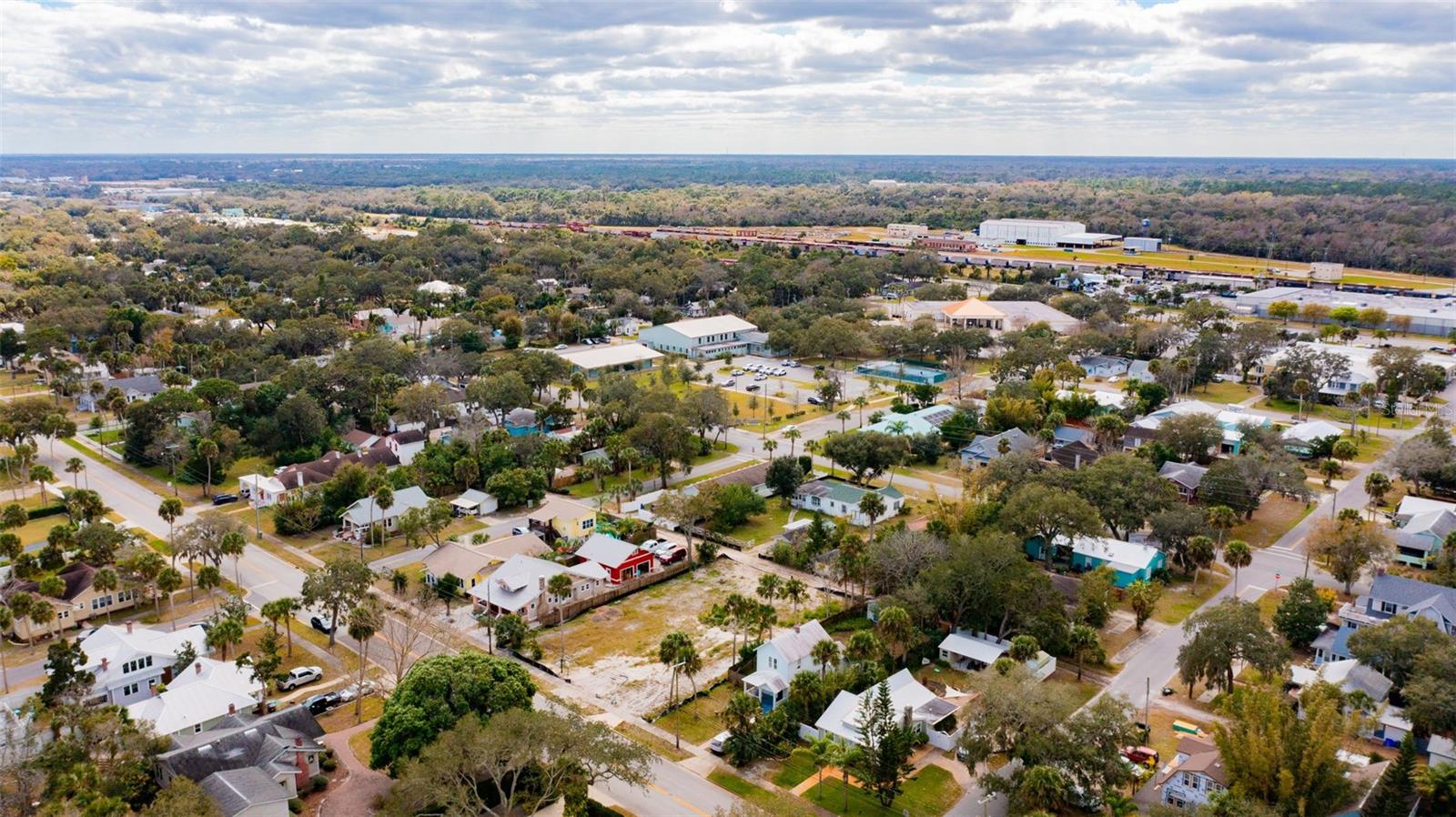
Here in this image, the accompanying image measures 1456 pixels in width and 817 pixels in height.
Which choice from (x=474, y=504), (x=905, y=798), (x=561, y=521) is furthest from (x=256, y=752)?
(x=474, y=504)

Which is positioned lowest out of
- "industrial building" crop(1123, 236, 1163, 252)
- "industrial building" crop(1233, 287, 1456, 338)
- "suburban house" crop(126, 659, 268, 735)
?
"suburban house" crop(126, 659, 268, 735)

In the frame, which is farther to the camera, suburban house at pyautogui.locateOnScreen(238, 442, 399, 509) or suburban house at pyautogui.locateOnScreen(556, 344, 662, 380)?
suburban house at pyautogui.locateOnScreen(556, 344, 662, 380)

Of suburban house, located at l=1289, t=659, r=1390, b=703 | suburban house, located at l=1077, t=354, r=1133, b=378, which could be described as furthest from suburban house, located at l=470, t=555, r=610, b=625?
suburban house, located at l=1077, t=354, r=1133, b=378

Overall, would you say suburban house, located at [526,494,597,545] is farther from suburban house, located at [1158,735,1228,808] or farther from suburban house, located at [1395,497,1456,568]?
suburban house, located at [1395,497,1456,568]

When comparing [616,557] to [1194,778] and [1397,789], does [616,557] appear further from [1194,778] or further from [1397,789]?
[1397,789]

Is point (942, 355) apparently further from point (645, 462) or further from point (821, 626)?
point (821, 626)

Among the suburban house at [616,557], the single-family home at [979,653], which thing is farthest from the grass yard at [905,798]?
the suburban house at [616,557]
